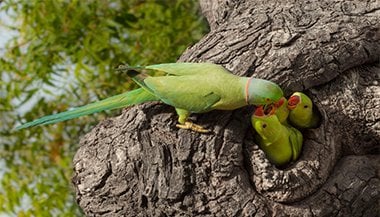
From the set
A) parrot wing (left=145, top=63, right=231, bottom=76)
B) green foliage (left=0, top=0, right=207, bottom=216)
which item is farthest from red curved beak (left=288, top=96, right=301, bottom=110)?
green foliage (left=0, top=0, right=207, bottom=216)

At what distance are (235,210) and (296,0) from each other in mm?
427

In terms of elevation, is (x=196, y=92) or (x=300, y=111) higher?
(x=196, y=92)

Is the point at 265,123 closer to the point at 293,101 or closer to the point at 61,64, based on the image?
the point at 293,101

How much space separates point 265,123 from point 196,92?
11 cm

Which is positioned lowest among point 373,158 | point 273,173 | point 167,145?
point 373,158

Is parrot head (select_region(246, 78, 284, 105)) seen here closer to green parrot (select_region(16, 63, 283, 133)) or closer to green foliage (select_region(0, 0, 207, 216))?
green parrot (select_region(16, 63, 283, 133))

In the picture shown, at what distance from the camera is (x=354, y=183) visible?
1222 mm

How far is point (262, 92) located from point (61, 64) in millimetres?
1085

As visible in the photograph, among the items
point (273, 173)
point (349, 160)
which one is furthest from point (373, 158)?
point (273, 173)

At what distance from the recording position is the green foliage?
204cm

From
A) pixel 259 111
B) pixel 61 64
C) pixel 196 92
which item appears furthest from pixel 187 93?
pixel 61 64

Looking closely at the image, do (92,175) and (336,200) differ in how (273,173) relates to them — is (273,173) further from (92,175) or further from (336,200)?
(92,175)

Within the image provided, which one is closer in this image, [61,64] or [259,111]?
[259,111]

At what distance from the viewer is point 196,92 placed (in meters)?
1.14
